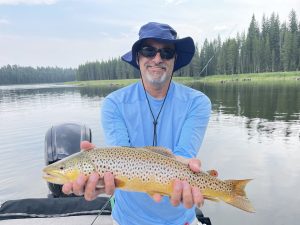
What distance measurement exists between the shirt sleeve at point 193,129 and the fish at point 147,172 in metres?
0.32

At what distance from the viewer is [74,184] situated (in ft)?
9.94

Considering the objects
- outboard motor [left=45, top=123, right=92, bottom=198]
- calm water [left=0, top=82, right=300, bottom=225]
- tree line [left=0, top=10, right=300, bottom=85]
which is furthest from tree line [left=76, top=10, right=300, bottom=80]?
outboard motor [left=45, top=123, right=92, bottom=198]

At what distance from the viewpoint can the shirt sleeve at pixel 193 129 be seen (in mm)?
3490

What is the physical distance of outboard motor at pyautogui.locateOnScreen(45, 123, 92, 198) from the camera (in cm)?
646

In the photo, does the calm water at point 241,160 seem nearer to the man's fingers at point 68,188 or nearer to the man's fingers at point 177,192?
the man's fingers at point 177,192

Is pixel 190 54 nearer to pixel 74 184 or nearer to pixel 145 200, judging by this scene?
pixel 145 200

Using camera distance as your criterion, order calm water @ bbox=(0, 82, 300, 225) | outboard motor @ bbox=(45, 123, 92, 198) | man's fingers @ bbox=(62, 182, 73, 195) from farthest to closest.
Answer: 1. calm water @ bbox=(0, 82, 300, 225)
2. outboard motor @ bbox=(45, 123, 92, 198)
3. man's fingers @ bbox=(62, 182, 73, 195)

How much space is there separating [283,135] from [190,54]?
15.4 meters

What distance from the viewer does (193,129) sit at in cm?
362

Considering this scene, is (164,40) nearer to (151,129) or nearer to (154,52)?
(154,52)

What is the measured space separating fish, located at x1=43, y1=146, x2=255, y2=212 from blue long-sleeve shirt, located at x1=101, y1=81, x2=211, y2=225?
336 millimetres

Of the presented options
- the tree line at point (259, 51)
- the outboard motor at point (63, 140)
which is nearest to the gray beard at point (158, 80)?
the outboard motor at point (63, 140)

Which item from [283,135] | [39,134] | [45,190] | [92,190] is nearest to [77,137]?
[92,190]

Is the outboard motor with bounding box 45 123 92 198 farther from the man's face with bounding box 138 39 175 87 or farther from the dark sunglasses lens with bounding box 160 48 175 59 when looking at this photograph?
the dark sunglasses lens with bounding box 160 48 175 59
